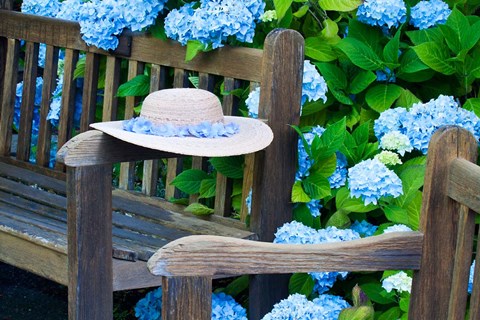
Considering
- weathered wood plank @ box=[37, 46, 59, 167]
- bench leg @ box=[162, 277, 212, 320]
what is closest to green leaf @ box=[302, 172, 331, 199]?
bench leg @ box=[162, 277, 212, 320]

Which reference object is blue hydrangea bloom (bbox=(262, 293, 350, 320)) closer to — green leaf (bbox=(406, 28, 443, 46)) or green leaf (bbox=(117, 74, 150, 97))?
green leaf (bbox=(406, 28, 443, 46))

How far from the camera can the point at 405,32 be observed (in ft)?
10.0

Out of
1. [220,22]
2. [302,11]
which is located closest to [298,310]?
[220,22]

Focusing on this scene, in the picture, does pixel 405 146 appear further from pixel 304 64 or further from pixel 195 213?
pixel 195 213

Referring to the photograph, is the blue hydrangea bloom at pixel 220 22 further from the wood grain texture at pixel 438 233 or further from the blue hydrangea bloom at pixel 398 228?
the wood grain texture at pixel 438 233

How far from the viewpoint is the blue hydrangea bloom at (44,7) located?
3848 millimetres

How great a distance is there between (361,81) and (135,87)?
816 mm

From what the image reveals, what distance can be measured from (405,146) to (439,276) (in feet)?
2.83

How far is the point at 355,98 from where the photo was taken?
121 inches

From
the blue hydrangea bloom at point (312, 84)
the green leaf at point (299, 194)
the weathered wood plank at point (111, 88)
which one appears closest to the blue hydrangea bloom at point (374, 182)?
the green leaf at point (299, 194)

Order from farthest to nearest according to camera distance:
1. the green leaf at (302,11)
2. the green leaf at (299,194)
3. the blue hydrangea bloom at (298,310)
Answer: the green leaf at (302,11), the green leaf at (299,194), the blue hydrangea bloom at (298,310)

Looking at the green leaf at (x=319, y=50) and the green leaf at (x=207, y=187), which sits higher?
the green leaf at (x=319, y=50)

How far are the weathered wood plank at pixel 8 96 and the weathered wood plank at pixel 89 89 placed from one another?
16.5 inches

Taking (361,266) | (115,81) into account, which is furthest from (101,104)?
(361,266)
